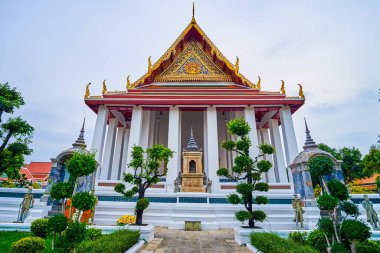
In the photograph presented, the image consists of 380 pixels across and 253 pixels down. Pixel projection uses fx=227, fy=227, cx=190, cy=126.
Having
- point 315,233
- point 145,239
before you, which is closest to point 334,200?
point 315,233

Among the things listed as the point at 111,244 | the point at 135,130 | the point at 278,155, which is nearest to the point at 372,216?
the point at 278,155

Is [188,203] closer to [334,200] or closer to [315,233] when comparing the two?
[315,233]

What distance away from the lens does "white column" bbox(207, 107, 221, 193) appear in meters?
9.16

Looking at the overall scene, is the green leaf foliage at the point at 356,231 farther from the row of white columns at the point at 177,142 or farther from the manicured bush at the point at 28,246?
the row of white columns at the point at 177,142

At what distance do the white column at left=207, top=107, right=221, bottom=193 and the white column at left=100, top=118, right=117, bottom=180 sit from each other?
4.88 m

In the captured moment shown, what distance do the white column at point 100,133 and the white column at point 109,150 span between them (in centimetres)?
78

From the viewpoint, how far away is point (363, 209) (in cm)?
664

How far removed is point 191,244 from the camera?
446 cm

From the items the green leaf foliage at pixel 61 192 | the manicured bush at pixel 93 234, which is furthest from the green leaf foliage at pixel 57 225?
the manicured bush at pixel 93 234

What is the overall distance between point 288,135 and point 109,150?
8.39 meters

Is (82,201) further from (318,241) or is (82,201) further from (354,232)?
(318,241)

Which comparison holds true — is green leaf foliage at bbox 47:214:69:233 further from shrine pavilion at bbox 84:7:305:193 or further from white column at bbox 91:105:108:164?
white column at bbox 91:105:108:164

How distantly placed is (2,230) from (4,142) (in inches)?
133

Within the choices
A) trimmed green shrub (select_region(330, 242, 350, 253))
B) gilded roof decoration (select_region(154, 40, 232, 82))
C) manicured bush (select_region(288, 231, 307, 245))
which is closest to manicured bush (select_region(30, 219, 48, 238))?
manicured bush (select_region(288, 231, 307, 245))
